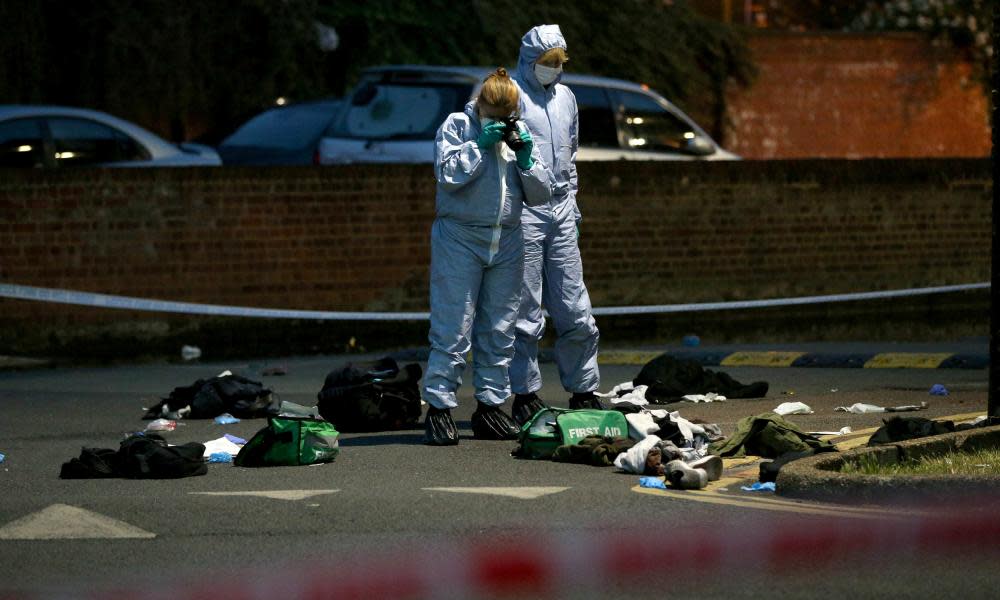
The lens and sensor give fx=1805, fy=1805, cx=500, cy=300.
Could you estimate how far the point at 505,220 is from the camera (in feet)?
30.6

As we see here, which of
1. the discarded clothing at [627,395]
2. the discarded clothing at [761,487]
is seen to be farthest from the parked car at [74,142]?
the discarded clothing at [761,487]

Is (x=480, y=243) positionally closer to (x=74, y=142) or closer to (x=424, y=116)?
(x=424, y=116)

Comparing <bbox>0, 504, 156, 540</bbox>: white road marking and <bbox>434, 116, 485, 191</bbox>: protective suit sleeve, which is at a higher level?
<bbox>434, 116, 485, 191</bbox>: protective suit sleeve

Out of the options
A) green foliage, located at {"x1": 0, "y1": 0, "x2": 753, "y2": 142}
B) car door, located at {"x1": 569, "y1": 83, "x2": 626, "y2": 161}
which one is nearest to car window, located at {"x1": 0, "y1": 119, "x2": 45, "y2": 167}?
green foliage, located at {"x1": 0, "y1": 0, "x2": 753, "y2": 142}

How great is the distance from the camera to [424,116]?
1611 centimetres

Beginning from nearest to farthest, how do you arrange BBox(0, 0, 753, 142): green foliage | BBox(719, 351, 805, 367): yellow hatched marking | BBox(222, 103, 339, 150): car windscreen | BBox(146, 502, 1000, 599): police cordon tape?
BBox(146, 502, 1000, 599): police cordon tape → BBox(719, 351, 805, 367): yellow hatched marking → BBox(222, 103, 339, 150): car windscreen → BBox(0, 0, 753, 142): green foliage

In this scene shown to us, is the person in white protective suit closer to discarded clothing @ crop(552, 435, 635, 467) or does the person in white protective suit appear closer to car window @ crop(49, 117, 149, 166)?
discarded clothing @ crop(552, 435, 635, 467)

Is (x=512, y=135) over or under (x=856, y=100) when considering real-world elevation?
over

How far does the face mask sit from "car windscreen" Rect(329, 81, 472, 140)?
625 centimetres

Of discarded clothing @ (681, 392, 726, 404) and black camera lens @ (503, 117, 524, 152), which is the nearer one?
black camera lens @ (503, 117, 524, 152)

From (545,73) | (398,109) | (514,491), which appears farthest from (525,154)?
(398,109)

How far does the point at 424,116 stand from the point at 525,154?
704 centimetres

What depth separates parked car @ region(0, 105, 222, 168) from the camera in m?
15.0

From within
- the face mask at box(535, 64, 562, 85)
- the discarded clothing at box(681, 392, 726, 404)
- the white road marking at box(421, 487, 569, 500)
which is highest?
the face mask at box(535, 64, 562, 85)
